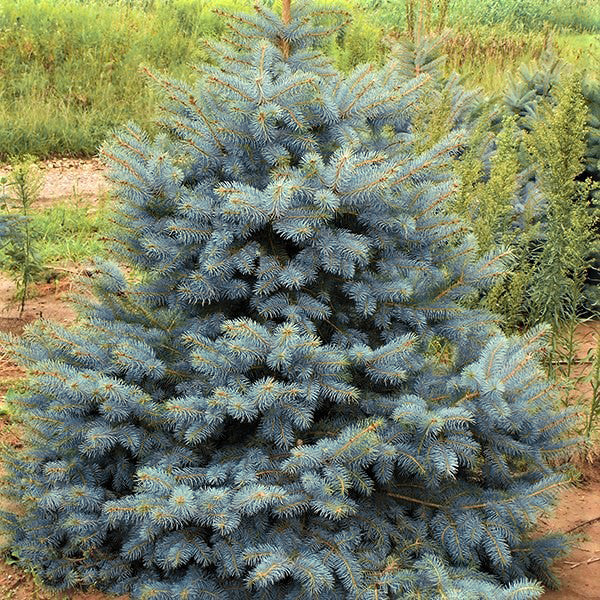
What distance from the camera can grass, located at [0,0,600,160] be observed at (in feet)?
31.6

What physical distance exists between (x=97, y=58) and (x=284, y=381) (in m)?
9.33

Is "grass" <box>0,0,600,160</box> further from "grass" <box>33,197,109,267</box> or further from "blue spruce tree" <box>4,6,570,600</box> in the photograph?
"blue spruce tree" <box>4,6,570,600</box>

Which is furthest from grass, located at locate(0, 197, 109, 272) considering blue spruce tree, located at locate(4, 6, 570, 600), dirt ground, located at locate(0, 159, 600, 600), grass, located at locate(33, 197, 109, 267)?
blue spruce tree, located at locate(4, 6, 570, 600)

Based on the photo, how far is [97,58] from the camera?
11.4 m

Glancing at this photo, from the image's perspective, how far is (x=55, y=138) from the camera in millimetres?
9562

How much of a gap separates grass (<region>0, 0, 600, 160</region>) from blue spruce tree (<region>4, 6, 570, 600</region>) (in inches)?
196

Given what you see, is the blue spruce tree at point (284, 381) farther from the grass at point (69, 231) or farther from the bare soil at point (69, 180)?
the bare soil at point (69, 180)

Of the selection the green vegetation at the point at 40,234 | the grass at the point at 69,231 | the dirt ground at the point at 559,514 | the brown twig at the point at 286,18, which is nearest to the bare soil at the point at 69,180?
the green vegetation at the point at 40,234

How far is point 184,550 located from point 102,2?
1419cm

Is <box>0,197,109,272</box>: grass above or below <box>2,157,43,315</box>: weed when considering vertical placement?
below

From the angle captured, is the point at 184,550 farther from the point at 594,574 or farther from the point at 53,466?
the point at 594,574

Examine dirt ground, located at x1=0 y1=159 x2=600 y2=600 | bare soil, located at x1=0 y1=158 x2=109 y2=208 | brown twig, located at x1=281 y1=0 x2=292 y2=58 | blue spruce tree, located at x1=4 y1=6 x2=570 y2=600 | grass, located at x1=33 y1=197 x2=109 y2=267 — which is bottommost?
bare soil, located at x1=0 y1=158 x2=109 y2=208

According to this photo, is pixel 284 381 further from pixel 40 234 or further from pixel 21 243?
pixel 40 234

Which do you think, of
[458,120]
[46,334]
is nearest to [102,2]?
[458,120]
